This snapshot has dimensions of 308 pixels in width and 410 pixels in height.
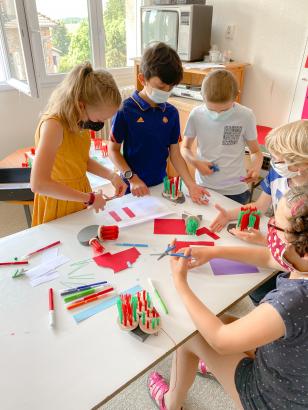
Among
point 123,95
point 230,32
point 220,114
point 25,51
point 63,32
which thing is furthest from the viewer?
point 123,95

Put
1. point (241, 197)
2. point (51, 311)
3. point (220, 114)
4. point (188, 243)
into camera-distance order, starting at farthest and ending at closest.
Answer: point (241, 197)
point (220, 114)
point (188, 243)
point (51, 311)

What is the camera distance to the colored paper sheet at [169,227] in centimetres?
125

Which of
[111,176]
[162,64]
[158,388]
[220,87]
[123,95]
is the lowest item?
[158,388]

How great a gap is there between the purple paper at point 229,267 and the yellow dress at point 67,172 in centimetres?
65

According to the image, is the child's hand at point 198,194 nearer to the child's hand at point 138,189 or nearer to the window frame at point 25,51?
the child's hand at point 138,189

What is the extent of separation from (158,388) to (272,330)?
850mm

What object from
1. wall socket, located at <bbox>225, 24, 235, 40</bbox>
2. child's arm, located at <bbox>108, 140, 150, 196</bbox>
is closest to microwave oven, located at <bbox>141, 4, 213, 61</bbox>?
wall socket, located at <bbox>225, 24, 235, 40</bbox>

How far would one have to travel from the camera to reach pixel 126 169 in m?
1.58

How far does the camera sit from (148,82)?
1509mm

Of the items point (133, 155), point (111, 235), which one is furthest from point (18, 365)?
point (133, 155)

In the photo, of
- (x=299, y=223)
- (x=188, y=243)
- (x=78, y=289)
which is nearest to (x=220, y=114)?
(x=188, y=243)

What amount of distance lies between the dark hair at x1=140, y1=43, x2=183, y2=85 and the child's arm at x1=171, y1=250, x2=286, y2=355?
978 mm

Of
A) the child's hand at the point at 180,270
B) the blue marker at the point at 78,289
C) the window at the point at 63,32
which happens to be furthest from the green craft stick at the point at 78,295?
the window at the point at 63,32

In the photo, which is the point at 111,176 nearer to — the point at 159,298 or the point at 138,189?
the point at 138,189
